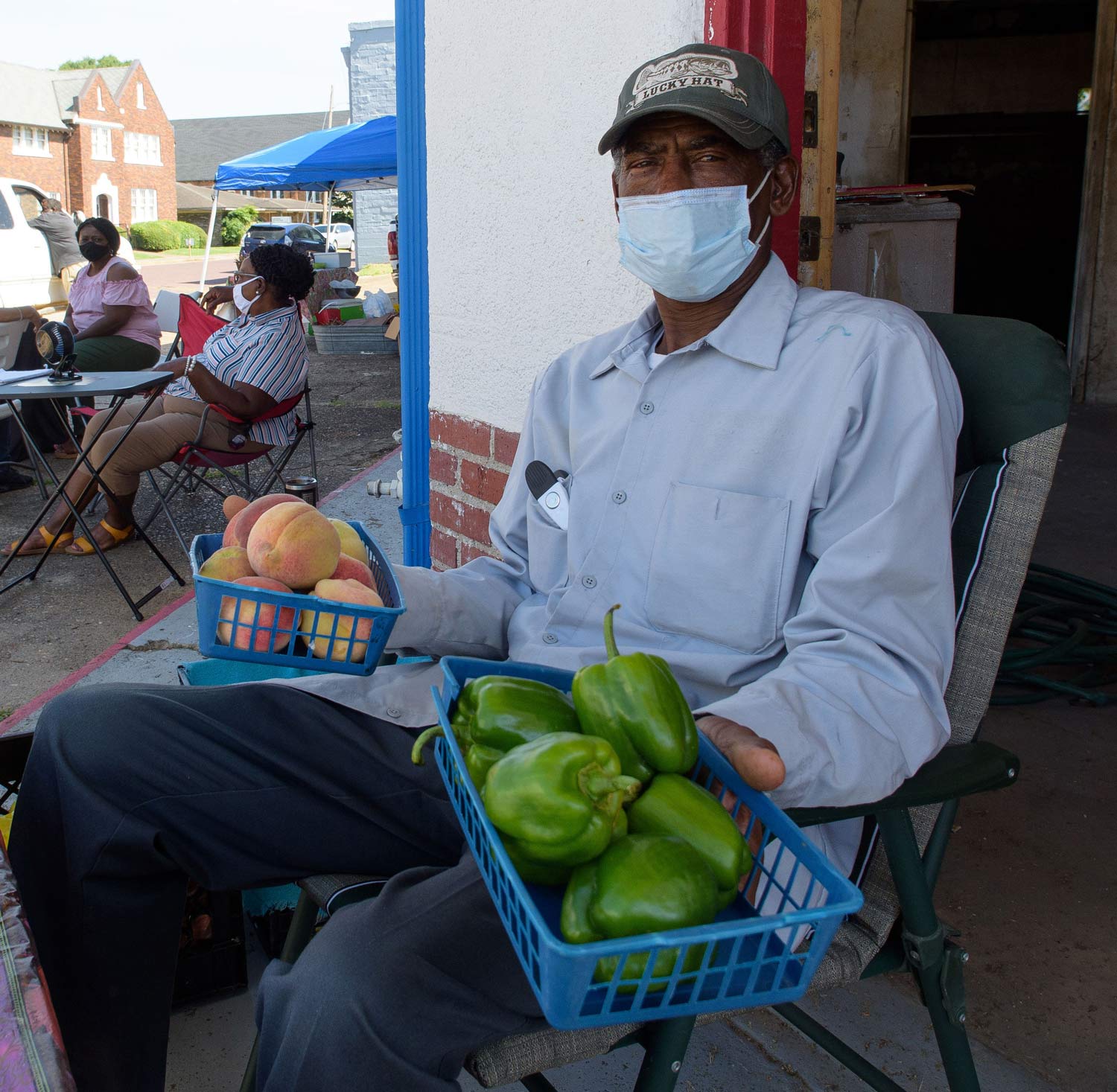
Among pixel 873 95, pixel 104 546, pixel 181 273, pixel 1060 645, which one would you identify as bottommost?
pixel 104 546

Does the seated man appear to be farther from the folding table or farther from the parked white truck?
the parked white truck

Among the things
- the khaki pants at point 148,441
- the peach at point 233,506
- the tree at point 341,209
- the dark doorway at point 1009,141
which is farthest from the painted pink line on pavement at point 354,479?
the tree at point 341,209

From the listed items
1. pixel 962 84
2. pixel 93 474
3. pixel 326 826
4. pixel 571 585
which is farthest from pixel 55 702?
pixel 962 84

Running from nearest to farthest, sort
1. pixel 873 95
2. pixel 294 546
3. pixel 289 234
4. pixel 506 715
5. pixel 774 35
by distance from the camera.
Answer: pixel 506 715 → pixel 294 546 → pixel 774 35 → pixel 873 95 → pixel 289 234

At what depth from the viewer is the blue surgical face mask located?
1919 millimetres

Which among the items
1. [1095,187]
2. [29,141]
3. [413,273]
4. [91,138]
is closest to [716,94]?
[413,273]

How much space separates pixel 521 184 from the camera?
10.1ft

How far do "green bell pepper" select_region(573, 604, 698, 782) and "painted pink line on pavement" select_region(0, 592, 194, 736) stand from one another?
113 inches

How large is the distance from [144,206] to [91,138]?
15.4ft

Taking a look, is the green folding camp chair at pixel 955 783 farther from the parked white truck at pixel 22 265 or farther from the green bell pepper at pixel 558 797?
the parked white truck at pixel 22 265

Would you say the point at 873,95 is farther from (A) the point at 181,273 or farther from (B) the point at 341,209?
(B) the point at 341,209

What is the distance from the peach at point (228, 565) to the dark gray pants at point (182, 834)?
203mm

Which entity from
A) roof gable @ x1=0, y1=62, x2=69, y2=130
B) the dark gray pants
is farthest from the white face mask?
roof gable @ x1=0, y1=62, x2=69, y2=130

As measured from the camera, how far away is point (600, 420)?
2.05 m
